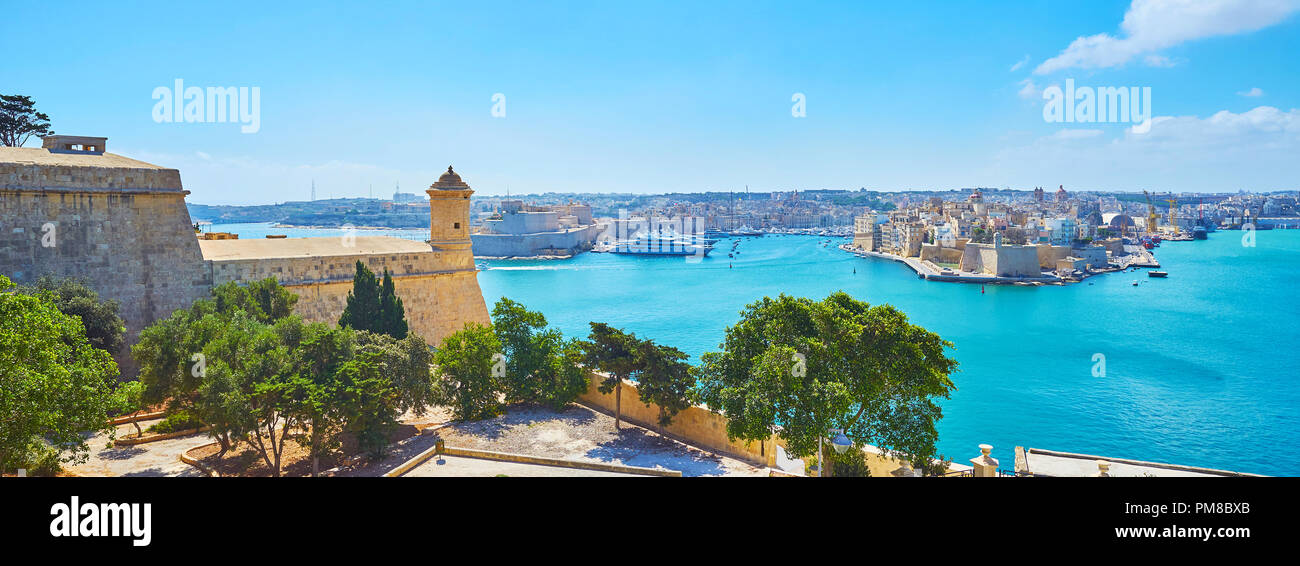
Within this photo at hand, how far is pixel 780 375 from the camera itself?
9.23 m

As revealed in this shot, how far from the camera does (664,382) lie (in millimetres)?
11188

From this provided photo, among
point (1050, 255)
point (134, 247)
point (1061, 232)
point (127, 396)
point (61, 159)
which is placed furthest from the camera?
point (1061, 232)

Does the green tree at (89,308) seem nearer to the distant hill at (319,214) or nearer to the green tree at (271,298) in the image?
the green tree at (271,298)

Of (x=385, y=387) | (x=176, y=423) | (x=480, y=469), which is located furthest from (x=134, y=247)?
(x=480, y=469)

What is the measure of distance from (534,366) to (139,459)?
18.5 feet

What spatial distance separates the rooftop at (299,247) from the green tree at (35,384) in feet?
24.3

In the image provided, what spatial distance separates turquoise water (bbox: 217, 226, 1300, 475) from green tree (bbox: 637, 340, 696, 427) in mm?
9147

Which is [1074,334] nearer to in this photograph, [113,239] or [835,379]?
[835,379]

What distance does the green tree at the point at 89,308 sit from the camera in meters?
10.8

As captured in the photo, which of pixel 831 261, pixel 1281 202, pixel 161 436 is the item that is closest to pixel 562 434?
pixel 161 436

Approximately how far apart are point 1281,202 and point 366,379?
160 m
